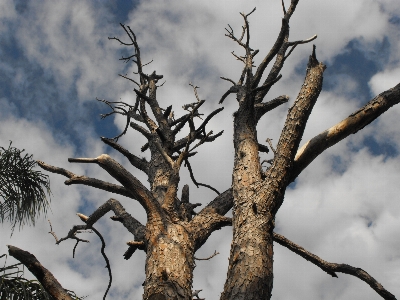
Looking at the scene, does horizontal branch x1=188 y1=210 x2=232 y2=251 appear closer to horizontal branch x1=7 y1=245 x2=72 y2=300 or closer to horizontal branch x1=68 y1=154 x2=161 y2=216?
horizontal branch x1=68 y1=154 x2=161 y2=216

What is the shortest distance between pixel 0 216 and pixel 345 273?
417cm

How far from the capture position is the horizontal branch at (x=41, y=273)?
223 centimetres

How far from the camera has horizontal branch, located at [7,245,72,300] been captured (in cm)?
223

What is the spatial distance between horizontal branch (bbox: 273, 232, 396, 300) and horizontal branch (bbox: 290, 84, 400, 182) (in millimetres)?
730

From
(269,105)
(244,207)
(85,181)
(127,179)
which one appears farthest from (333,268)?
(85,181)

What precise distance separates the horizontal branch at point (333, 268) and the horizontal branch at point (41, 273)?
1831 mm

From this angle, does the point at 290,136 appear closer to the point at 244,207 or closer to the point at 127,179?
the point at 244,207

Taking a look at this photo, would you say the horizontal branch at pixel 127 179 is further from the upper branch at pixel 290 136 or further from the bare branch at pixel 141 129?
the bare branch at pixel 141 129

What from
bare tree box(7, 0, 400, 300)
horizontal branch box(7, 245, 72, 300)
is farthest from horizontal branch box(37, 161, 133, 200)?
horizontal branch box(7, 245, 72, 300)

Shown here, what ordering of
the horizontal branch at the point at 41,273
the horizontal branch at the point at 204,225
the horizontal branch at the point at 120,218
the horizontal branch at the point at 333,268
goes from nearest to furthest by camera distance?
1. the horizontal branch at the point at 41,273
2. the horizontal branch at the point at 333,268
3. the horizontal branch at the point at 204,225
4. the horizontal branch at the point at 120,218

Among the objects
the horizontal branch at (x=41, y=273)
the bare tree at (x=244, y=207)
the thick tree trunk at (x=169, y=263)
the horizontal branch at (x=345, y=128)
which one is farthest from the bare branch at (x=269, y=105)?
the horizontal branch at (x=41, y=273)

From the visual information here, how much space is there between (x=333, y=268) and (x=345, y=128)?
3.87 ft

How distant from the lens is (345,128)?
8.84ft

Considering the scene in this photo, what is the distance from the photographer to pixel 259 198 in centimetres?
270
